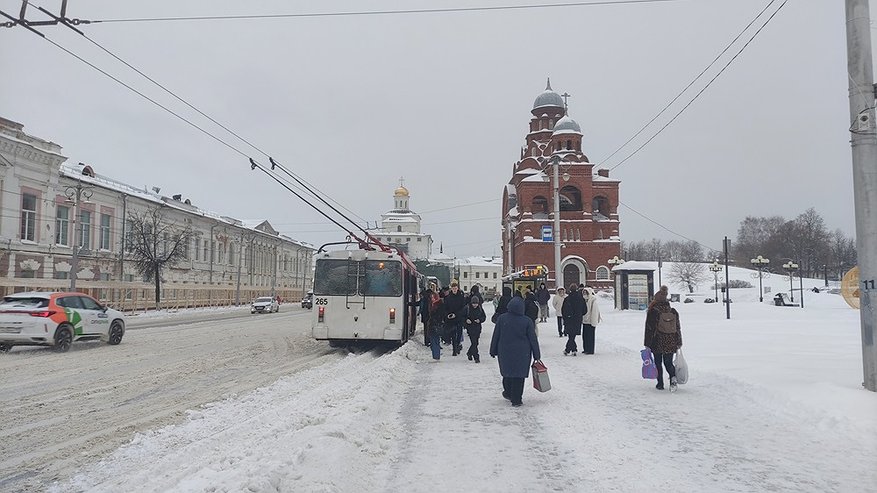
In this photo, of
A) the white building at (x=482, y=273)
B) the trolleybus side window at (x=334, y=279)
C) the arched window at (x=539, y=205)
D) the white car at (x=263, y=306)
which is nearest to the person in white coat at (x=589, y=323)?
the trolleybus side window at (x=334, y=279)

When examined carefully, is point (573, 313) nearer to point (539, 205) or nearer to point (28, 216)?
point (28, 216)

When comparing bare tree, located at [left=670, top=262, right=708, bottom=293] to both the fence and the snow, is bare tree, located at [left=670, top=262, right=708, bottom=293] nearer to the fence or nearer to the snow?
the fence

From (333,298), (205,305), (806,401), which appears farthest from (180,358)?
(205,305)

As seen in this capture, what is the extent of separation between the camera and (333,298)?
1639cm

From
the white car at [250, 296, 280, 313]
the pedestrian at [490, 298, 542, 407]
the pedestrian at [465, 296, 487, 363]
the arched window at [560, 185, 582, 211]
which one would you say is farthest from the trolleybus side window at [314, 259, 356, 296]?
the arched window at [560, 185, 582, 211]

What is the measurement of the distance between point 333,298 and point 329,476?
37.0 feet

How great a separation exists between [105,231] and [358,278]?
42.0 m

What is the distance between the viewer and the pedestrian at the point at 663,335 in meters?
9.95

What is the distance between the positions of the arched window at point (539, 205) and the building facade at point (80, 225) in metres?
33.3

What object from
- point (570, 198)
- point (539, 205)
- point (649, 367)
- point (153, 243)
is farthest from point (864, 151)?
point (570, 198)

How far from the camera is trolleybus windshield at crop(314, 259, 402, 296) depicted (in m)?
16.4

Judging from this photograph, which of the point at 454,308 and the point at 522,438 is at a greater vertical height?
the point at 454,308

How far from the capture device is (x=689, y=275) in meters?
101

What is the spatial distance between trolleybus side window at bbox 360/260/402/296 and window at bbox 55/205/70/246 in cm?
3561
